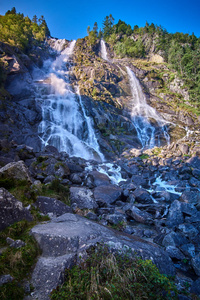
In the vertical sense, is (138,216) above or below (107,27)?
below

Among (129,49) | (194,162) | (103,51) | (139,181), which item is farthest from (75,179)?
(103,51)

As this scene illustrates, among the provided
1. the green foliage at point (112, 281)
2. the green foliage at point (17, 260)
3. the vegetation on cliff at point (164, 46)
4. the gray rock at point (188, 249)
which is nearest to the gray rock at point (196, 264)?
the gray rock at point (188, 249)

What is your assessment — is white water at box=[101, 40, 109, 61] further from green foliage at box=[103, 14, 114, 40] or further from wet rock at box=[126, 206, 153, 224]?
wet rock at box=[126, 206, 153, 224]

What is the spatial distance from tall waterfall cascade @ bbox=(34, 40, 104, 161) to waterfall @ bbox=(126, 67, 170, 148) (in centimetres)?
1286

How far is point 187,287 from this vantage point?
4602 millimetres

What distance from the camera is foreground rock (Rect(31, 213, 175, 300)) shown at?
10.4 ft

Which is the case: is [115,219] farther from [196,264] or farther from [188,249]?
[196,264]

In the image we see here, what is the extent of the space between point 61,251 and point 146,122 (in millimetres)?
39710

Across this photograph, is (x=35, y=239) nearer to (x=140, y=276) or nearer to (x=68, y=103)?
(x=140, y=276)

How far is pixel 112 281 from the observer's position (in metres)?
3.06

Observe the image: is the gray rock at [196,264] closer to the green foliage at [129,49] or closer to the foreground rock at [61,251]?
the foreground rock at [61,251]

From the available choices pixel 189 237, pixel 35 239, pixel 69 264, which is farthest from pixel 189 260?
pixel 35 239

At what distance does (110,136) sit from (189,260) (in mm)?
27795

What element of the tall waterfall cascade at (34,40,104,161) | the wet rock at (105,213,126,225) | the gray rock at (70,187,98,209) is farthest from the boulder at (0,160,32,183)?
the tall waterfall cascade at (34,40,104,161)
